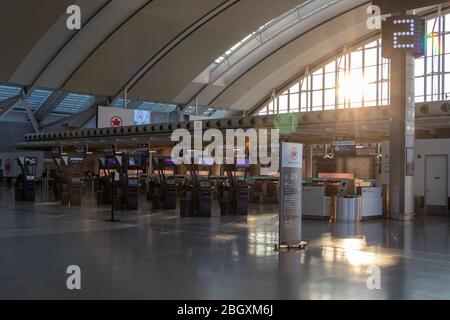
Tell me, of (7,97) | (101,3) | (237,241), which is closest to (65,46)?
(101,3)

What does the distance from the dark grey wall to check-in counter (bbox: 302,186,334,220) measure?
103 ft

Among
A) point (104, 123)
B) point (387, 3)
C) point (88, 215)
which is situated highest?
point (387, 3)

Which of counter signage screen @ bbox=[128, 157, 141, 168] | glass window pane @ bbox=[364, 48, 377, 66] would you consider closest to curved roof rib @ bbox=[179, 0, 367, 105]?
glass window pane @ bbox=[364, 48, 377, 66]

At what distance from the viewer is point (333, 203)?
15.9 m

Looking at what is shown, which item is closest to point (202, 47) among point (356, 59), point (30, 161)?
point (356, 59)

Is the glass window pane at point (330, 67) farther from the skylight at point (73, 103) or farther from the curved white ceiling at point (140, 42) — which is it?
the skylight at point (73, 103)

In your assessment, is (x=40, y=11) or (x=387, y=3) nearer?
(x=387, y=3)

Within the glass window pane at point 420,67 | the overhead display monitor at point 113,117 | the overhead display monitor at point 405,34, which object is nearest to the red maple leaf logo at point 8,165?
the overhead display monitor at point 113,117

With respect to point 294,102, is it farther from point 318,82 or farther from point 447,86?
point 447,86

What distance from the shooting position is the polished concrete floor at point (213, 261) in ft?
20.1

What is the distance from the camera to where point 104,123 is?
1377 inches

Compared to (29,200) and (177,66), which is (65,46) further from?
(29,200)
